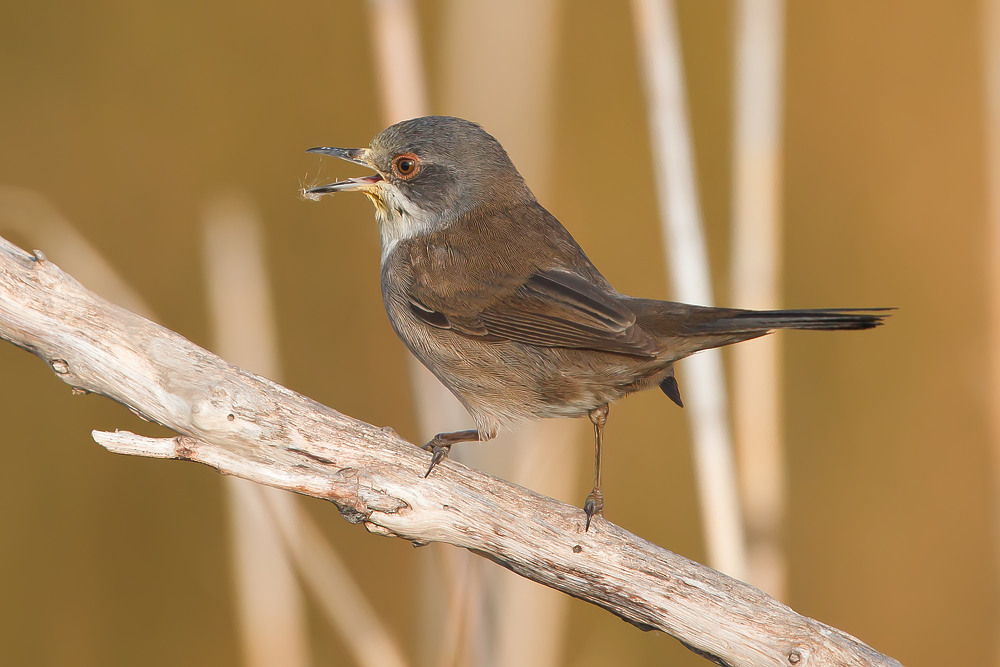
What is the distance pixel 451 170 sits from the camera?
9.44 ft

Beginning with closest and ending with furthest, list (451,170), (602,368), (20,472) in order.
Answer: (602,368) → (451,170) → (20,472)

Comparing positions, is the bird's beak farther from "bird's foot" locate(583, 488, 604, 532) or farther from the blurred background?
the blurred background

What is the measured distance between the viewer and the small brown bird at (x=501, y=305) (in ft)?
7.43

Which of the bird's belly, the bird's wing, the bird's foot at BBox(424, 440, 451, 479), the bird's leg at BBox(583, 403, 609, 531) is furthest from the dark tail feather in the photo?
the bird's foot at BBox(424, 440, 451, 479)

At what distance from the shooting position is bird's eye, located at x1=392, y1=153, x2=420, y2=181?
9.36ft

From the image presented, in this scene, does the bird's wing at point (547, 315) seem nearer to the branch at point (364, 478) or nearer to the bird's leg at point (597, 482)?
the bird's leg at point (597, 482)

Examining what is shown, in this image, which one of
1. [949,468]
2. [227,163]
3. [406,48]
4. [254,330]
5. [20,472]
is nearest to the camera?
[406,48]

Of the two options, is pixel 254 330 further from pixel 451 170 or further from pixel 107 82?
pixel 107 82

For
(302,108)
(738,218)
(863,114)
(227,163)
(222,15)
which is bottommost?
(738,218)

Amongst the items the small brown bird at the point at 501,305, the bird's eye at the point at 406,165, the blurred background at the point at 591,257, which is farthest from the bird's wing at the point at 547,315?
the blurred background at the point at 591,257

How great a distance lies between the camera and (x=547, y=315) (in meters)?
2.44

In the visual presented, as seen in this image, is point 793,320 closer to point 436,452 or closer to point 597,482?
point 597,482

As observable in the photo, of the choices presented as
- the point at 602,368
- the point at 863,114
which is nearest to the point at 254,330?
the point at 602,368

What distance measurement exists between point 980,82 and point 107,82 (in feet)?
15.8
